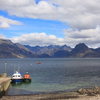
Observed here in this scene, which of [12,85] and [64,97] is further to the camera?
[12,85]

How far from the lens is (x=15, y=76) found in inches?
3922

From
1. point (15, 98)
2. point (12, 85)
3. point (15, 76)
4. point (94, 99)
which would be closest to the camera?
point (94, 99)

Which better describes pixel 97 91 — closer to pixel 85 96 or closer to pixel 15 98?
pixel 85 96

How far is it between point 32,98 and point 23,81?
48.3m

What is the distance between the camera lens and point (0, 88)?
2388 inches

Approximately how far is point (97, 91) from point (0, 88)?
23827mm

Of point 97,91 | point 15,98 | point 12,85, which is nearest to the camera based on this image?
point 15,98

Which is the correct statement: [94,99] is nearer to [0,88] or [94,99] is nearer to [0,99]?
[0,99]

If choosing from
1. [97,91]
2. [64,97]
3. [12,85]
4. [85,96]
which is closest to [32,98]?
[64,97]

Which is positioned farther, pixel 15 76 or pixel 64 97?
pixel 15 76

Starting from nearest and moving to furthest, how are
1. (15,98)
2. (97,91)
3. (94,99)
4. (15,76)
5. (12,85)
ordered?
(94,99) → (15,98) → (97,91) → (12,85) → (15,76)

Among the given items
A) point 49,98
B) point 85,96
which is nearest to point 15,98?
point 49,98

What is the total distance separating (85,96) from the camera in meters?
52.0

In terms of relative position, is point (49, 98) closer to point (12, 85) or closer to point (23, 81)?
point (12, 85)
